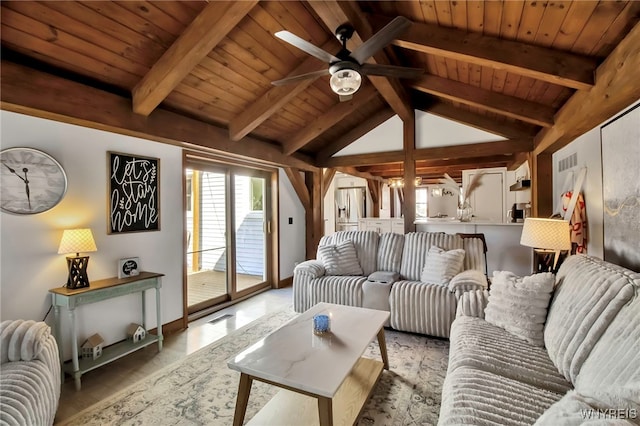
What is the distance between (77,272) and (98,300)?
0.92ft

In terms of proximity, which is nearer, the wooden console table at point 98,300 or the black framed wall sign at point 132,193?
the wooden console table at point 98,300

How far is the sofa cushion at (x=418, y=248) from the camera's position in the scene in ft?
11.6

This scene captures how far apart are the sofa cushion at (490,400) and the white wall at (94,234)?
2.92 m

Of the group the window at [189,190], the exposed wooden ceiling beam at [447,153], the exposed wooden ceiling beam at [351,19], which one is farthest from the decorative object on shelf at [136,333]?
the exposed wooden ceiling beam at [447,153]

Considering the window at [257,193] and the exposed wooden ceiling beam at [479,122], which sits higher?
the exposed wooden ceiling beam at [479,122]

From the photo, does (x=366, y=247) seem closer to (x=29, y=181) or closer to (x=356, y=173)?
(x=29, y=181)

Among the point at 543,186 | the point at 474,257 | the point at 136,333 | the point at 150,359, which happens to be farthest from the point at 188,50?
the point at 543,186

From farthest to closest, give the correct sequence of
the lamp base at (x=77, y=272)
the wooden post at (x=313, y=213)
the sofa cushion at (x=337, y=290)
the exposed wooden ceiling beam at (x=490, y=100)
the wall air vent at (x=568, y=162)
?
the wooden post at (x=313, y=213) → the sofa cushion at (x=337, y=290) → the exposed wooden ceiling beam at (x=490, y=100) → the wall air vent at (x=568, y=162) → the lamp base at (x=77, y=272)

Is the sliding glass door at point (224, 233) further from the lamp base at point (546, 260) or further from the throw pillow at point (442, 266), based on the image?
the lamp base at point (546, 260)

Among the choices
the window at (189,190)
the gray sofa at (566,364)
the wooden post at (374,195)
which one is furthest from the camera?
the wooden post at (374,195)

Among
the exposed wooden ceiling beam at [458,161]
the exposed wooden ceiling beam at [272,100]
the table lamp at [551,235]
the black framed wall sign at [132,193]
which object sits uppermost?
the exposed wooden ceiling beam at [272,100]

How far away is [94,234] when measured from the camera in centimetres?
271

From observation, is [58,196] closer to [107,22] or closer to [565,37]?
[107,22]

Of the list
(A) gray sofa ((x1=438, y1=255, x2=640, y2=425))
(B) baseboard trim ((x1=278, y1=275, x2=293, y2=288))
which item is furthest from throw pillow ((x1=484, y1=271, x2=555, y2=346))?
(B) baseboard trim ((x1=278, y1=275, x2=293, y2=288))
